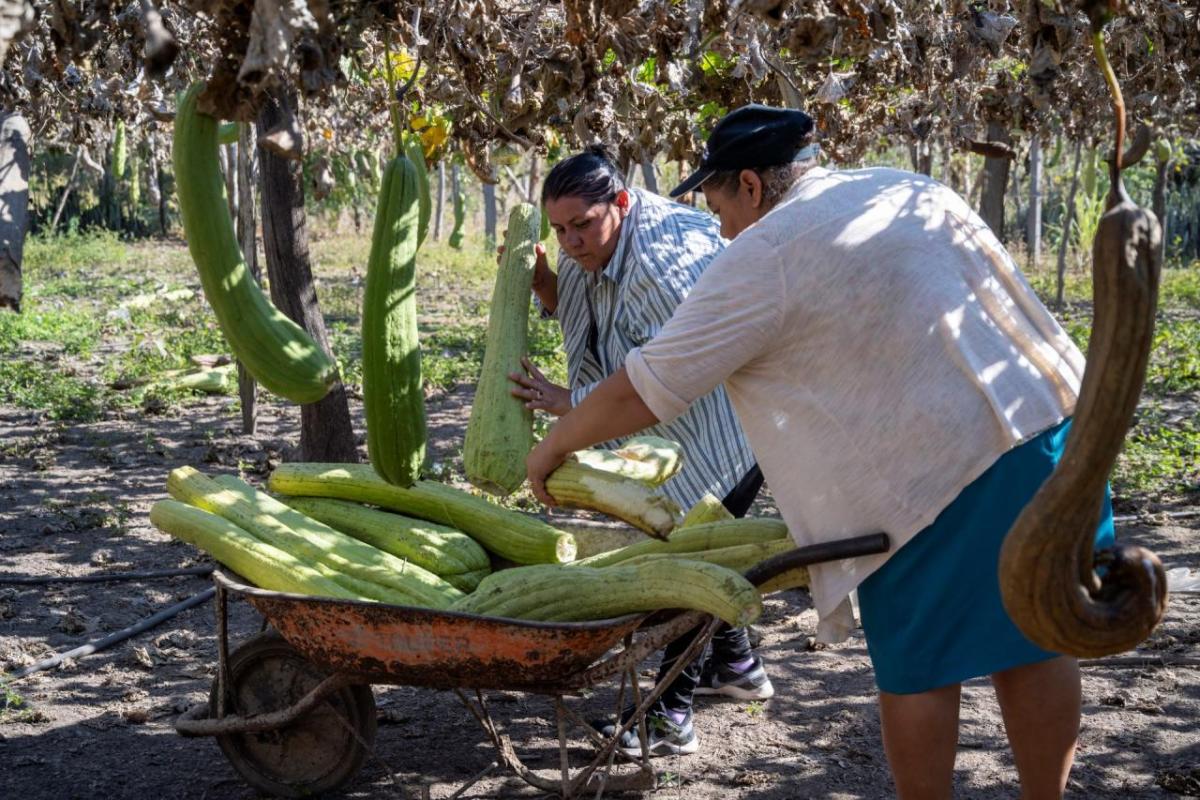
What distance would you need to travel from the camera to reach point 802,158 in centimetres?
315

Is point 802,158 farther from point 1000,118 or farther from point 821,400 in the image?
point 1000,118

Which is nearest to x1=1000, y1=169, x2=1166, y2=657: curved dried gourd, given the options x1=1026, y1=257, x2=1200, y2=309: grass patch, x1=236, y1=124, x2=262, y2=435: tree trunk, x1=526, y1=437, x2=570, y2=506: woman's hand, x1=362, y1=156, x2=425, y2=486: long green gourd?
x1=526, y1=437, x2=570, y2=506: woman's hand

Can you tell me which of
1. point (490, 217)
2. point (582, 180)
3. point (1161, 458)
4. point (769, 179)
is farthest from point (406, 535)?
point (490, 217)

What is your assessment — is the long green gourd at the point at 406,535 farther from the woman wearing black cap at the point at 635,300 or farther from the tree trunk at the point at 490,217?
the tree trunk at the point at 490,217

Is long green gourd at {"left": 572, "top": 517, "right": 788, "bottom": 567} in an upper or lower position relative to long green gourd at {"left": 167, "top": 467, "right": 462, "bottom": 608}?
upper

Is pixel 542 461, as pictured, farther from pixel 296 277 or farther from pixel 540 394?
pixel 296 277

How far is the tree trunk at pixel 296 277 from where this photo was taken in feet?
16.1

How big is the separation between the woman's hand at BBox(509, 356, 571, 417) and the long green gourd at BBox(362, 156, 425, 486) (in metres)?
0.49

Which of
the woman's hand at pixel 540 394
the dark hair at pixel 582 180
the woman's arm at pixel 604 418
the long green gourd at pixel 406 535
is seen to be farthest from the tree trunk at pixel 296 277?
the woman's arm at pixel 604 418

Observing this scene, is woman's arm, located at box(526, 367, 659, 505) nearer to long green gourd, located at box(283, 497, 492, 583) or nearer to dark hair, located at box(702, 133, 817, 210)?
dark hair, located at box(702, 133, 817, 210)

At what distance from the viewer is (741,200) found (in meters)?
3.14

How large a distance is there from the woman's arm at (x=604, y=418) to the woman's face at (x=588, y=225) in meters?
0.99

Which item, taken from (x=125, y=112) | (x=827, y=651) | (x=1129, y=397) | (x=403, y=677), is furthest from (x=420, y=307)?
(x=1129, y=397)

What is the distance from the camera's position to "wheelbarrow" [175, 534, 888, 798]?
3299 mm
